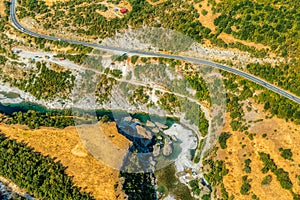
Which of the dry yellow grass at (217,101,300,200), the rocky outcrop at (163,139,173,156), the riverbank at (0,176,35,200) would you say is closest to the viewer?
the riverbank at (0,176,35,200)

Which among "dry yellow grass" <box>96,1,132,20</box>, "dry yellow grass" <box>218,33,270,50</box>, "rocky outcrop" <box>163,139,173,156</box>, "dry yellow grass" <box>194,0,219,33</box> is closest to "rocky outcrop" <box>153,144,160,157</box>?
"rocky outcrop" <box>163,139,173,156</box>

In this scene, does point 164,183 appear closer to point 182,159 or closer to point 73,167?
point 182,159

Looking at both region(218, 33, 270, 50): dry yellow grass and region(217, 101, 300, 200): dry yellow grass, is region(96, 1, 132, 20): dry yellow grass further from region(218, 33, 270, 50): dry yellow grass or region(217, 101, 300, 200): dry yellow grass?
region(217, 101, 300, 200): dry yellow grass

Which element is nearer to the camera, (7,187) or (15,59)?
(7,187)

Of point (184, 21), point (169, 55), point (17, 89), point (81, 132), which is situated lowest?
point (17, 89)

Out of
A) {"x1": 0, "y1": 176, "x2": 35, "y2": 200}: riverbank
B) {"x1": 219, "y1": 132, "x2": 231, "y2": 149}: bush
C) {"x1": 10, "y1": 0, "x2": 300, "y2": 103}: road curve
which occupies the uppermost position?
{"x1": 10, "y1": 0, "x2": 300, "y2": 103}: road curve

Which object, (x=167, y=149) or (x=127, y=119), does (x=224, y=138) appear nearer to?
(x=167, y=149)

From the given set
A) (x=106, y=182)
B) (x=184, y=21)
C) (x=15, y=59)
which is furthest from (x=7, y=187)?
(x=184, y=21)

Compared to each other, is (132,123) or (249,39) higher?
(249,39)
